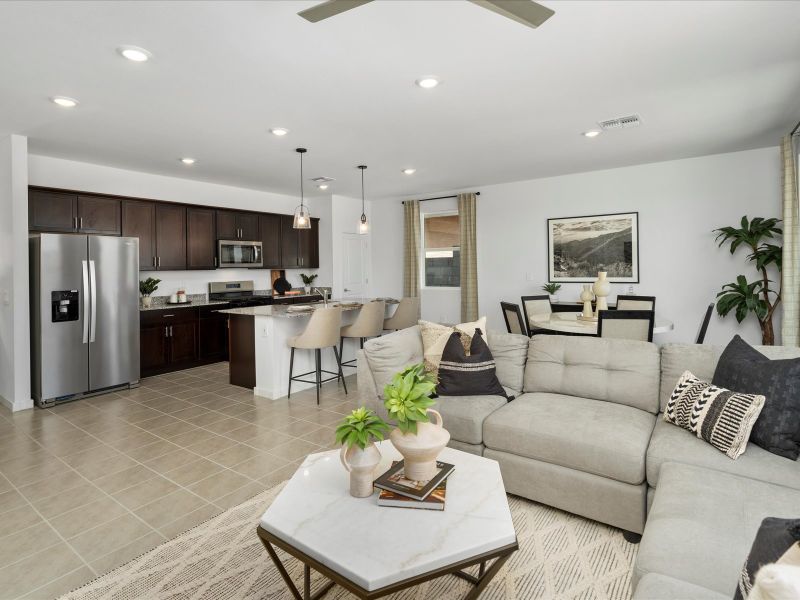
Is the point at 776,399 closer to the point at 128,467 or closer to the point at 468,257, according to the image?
the point at 128,467

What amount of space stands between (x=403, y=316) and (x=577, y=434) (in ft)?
11.8

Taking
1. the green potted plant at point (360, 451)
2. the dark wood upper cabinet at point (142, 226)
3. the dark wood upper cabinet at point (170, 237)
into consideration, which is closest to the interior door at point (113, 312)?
the dark wood upper cabinet at point (142, 226)

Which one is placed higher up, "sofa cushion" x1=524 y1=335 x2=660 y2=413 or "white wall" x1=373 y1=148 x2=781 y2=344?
"white wall" x1=373 y1=148 x2=781 y2=344

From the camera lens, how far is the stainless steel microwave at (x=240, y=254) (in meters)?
6.77

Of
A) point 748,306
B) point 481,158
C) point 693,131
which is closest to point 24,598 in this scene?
point 481,158

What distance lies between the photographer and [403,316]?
582cm

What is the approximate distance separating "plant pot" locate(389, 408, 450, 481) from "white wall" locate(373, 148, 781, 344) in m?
5.00

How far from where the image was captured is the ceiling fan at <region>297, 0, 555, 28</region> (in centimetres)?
184

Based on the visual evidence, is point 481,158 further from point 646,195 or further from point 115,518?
point 115,518

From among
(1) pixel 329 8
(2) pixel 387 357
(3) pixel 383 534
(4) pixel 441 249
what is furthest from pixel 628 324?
(4) pixel 441 249

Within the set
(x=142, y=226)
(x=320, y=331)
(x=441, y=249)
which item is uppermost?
(x=142, y=226)

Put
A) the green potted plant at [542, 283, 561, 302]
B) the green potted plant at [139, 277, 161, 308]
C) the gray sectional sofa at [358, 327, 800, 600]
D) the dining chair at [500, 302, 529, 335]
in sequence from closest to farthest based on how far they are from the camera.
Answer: the gray sectional sofa at [358, 327, 800, 600] → the dining chair at [500, 302, 529, 335] → the green potted plant at [139, 277, 161, 308] → the green potted plant at [542, 283, 561, 302]

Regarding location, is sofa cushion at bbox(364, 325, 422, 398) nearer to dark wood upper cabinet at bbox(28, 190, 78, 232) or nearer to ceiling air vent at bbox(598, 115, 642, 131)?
ceiling air vent at bbox(598, 115, 642, 131)

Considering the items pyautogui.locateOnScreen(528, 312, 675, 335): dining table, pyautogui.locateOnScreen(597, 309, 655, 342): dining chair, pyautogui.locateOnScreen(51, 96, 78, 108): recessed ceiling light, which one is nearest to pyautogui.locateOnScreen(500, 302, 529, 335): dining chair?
pyautogui.locateOnScreen(528, 312, 675, 335): dining table
